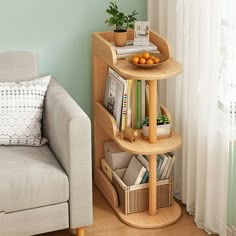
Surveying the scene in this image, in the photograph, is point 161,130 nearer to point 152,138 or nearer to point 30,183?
point 152,138

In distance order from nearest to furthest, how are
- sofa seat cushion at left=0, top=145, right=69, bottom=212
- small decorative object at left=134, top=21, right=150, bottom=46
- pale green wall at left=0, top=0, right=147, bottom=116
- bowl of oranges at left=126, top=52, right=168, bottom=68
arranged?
sofa seat cushion at left=0, top=145, right=69, bottom=212, bowl of oranges at left=126, top=52, right=168, bottom=68, small decorative object at left=134, top=21, right=150, bottom=46, pale green wall at left=0, top=0, right=147, bottom=116

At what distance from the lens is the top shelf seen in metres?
3.45

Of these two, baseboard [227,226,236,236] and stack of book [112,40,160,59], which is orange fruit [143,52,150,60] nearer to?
stack of book [112,40,160,59]

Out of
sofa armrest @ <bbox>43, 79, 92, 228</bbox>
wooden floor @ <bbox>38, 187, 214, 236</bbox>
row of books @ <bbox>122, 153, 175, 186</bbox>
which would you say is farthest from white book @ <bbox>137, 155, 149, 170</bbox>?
sofa armrest @ <bbox>43, 79, 92, 228</bbox>

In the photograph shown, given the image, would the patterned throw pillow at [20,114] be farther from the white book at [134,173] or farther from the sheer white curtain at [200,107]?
the sheer white curtain at [200,107]

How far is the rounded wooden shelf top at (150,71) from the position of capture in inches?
135

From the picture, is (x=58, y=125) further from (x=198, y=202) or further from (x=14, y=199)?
(x=198, y=202)

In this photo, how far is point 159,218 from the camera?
3.75 m

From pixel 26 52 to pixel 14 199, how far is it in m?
0.99

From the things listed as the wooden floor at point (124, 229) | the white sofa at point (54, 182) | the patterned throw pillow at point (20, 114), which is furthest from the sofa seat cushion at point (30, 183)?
the wooden floor at point (124, 229)

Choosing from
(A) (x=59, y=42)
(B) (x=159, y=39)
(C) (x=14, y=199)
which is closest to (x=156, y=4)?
(B) (x=159, y=39)

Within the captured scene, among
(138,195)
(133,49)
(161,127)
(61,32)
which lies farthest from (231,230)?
(61,32)

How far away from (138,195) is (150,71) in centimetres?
75

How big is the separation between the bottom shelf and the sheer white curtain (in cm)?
10
